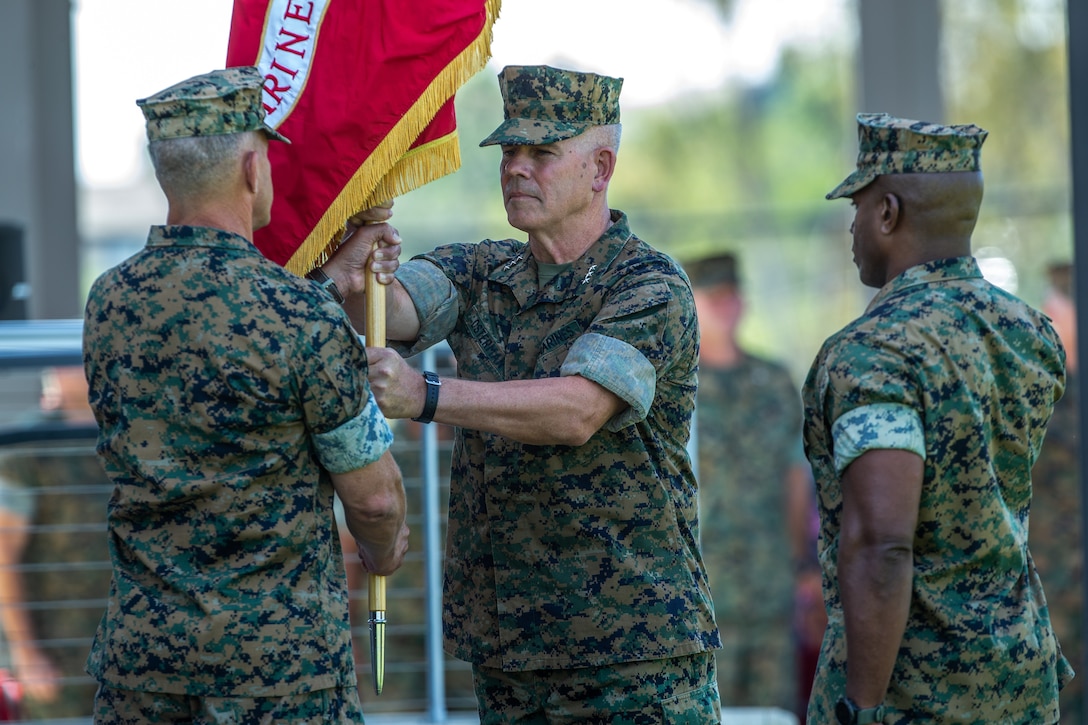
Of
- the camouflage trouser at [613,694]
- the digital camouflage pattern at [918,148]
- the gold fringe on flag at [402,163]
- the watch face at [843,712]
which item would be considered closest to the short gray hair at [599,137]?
the gold fringe on flag at [402,163]

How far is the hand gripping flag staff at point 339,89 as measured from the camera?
3.02 meters

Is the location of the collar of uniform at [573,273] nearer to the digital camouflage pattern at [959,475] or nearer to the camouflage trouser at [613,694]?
the digital camouflage pattern at [959,475]

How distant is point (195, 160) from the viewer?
7.88ft

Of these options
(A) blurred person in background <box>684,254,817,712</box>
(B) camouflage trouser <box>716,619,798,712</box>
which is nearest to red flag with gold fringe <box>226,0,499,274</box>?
(A) blurred person in background <box>684,254,817,712</box>

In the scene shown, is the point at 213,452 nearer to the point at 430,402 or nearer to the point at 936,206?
the point at 430,402

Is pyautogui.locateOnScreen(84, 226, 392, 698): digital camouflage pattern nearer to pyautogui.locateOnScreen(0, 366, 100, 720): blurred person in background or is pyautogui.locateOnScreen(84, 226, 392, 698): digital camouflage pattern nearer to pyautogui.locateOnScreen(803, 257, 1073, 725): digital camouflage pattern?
pyautogui.locateOnScreen(803, 257, 1073, 725): digital camouflage pattern

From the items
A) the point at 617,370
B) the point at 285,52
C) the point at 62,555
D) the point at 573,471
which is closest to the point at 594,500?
the point at 573,471

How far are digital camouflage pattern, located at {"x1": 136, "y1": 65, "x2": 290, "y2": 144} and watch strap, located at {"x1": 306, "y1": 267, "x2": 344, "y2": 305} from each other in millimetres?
649

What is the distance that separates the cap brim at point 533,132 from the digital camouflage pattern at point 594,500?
25cm

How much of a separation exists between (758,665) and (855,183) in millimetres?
4977

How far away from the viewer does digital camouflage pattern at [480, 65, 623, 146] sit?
2.94m

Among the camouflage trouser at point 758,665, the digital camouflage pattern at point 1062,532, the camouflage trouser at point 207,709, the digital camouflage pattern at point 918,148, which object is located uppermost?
the digital camouflage pattern at point 918,148

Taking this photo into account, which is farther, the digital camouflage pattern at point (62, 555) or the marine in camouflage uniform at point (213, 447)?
the digital camouflage pattern at point (62, 555)

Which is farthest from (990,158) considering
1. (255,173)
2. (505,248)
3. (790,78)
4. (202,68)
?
(255,173)
